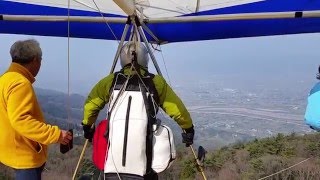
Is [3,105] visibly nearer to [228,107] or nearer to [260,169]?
[260,169]

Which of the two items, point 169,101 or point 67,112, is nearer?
point 169,101

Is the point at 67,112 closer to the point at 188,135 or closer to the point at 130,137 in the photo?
the point at 130,137

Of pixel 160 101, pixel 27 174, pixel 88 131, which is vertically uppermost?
pixel 160 101

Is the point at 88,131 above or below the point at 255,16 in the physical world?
below

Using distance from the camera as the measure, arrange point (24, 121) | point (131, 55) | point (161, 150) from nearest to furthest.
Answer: point (24, 121) < point (161, 150) < point (131, 55)

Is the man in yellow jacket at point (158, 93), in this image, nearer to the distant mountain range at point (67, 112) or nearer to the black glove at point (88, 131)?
the black glove at point (88, 131)

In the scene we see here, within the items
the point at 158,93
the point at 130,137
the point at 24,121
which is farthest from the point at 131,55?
the point at 24,121

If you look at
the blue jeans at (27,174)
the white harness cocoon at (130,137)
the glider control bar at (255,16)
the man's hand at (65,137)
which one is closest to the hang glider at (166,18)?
the glider control bar at (255,16)
